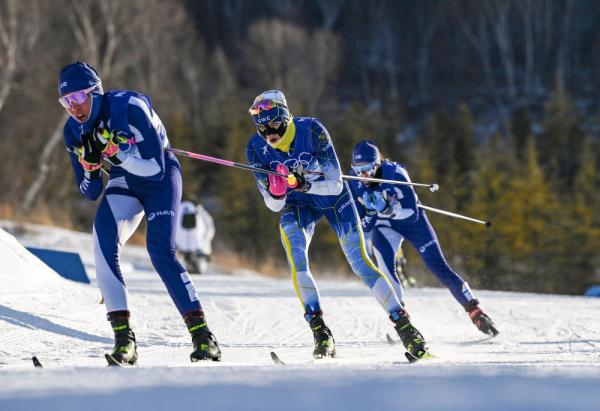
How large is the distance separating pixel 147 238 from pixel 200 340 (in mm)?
651

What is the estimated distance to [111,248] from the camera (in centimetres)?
521

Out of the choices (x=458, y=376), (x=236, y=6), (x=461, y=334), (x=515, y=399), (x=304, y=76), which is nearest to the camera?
(x=515, y=399)

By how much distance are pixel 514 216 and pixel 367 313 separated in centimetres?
2846

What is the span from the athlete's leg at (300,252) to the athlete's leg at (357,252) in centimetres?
19

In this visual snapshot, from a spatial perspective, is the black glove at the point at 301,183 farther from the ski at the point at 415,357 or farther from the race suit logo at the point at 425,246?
→ the race suit logo at the point at 425,246

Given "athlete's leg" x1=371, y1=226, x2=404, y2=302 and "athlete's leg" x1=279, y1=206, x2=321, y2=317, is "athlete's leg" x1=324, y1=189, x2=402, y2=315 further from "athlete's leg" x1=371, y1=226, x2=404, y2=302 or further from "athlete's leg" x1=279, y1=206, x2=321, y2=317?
"athlete's leg" x1=371, y1=226, x2=404, y2=302

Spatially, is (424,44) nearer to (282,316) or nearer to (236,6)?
(236,6)

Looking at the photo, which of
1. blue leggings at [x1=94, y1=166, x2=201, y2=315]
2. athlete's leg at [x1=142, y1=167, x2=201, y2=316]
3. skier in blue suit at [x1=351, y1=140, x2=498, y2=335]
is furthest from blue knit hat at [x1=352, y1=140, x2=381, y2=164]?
athlete's leg at [x1=142, y1=167, x2=201, y2=316]

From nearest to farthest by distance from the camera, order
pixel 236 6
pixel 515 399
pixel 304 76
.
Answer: pixel 515 399 → pixel 304 76 → pixel 236 6

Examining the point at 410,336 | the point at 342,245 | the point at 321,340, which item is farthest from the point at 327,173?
the point at 410,336

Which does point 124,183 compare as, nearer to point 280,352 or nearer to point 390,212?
point 280,352

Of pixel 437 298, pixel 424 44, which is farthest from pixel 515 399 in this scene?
pixel 424 44

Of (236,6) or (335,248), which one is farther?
(236,6)

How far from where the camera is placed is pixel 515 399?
9.50ft
